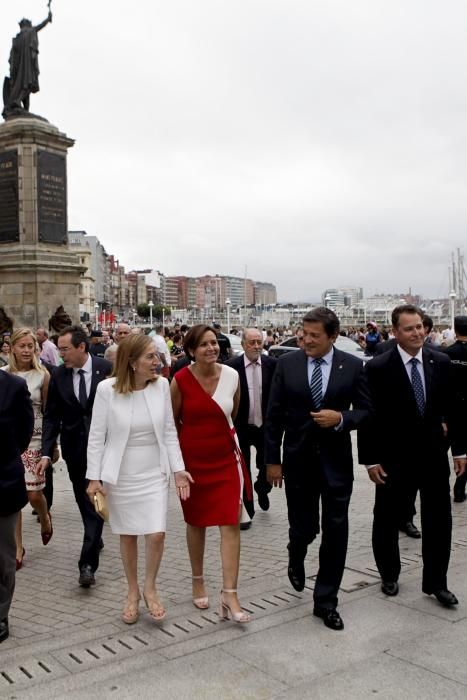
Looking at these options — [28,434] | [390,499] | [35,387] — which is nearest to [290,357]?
[390,499]


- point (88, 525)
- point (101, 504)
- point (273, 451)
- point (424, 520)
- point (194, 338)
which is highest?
point (194, 338)

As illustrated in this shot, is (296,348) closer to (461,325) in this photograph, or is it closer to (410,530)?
(461,325)

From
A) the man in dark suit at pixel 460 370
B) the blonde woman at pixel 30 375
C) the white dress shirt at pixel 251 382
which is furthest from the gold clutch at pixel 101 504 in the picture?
the man in dark suit at pixel 460 370

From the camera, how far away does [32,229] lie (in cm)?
2002

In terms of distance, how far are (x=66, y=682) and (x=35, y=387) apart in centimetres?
315

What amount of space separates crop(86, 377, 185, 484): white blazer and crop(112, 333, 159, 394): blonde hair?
0.05m

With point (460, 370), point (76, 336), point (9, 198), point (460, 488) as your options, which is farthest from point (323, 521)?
point (9, 198)

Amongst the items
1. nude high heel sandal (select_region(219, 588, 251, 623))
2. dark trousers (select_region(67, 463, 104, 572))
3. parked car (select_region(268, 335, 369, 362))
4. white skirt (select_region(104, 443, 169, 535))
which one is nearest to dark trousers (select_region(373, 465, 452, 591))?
nude high heel sandal (select_region(219, 588, 251, 623))

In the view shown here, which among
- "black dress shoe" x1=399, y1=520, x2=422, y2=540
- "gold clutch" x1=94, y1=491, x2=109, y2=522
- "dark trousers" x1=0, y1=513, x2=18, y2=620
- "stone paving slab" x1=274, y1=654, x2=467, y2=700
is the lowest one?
"black dress shoe" x1=399, y1=520, x2=422, y2=540

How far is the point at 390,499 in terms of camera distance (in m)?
5.33

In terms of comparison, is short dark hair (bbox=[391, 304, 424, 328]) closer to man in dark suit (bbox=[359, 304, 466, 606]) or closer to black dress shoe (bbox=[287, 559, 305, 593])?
man in dark suit (bbox=[359, 304, 466, 606])

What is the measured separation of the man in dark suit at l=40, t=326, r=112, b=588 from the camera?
5977mm

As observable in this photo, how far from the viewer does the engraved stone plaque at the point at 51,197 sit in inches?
791

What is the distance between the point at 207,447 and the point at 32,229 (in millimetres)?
16346
